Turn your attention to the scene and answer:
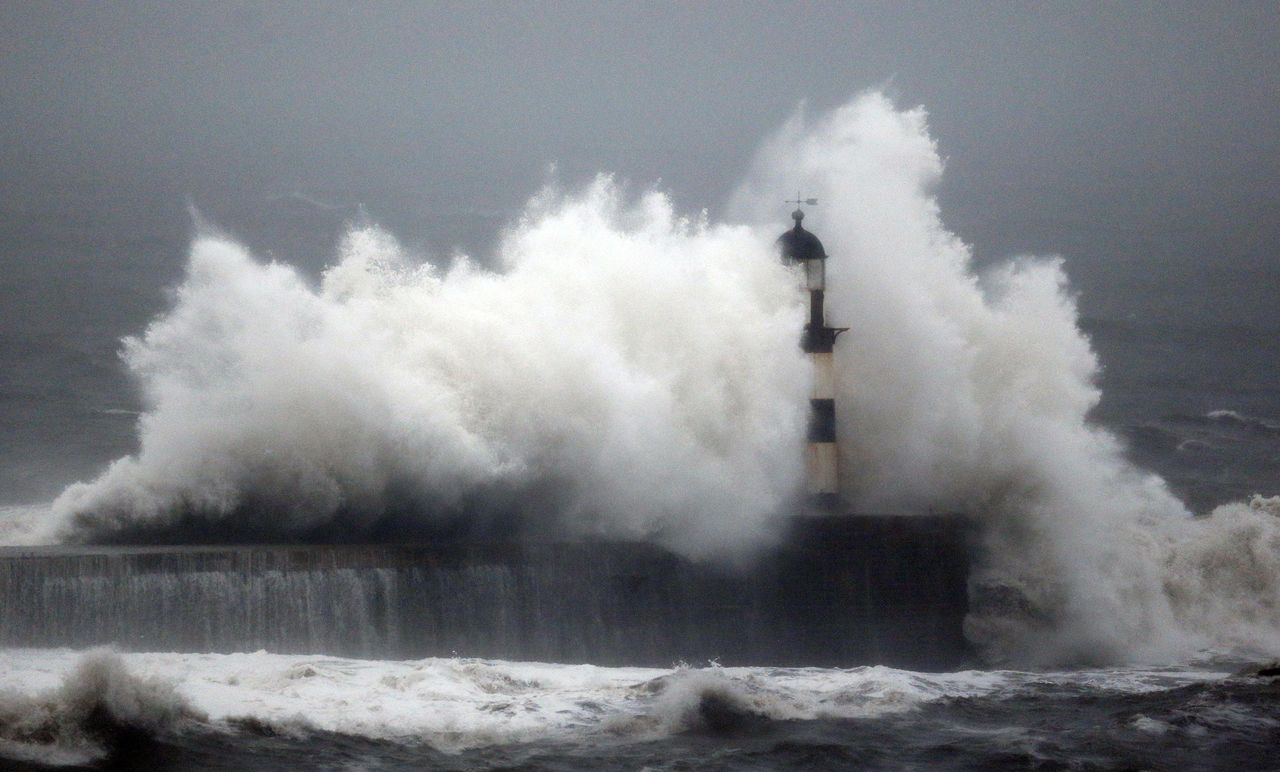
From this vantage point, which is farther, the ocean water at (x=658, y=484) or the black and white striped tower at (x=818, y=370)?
the black and white striped tower at (x=818, y=370)

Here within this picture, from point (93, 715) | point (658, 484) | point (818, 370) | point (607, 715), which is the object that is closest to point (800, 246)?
point (818, 370)

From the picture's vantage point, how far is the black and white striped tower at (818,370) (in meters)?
18.1

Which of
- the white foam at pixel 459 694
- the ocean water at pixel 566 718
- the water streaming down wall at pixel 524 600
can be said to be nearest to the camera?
the ocean water at pixel 566 718

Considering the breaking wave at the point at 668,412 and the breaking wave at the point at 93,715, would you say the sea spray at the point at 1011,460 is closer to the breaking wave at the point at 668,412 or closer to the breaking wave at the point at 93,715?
the breaking wave at the point at 668,412

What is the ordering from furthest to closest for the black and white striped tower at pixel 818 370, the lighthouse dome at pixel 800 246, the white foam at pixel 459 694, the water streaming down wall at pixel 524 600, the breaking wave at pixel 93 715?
the lighthouse dome at pixel 800 246, the black and white striped tower at pixel 818 370, the water streaming down wall at pixel 524 600, the white foam at pixel 459 694, the breaking wave at pixel 93 715

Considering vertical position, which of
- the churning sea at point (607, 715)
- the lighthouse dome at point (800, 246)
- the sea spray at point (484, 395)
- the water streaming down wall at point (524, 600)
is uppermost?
the lighthouse dome at point (800, 246)

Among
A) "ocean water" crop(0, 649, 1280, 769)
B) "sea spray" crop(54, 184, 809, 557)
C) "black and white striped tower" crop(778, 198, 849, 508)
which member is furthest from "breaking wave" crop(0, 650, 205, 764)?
"black and white striped tower" crop(778, 198, 849, 508)

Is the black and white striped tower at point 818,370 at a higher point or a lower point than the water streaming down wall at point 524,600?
higher

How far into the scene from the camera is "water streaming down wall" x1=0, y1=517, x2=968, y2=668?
13.5m

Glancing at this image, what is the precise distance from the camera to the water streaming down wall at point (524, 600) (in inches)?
533

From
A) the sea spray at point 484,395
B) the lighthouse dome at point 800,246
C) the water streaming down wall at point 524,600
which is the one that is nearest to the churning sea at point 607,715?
the water streaming down wall at point 524,600

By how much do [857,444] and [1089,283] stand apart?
1315 inches

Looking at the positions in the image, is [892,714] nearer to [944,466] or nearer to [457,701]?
[457,701]

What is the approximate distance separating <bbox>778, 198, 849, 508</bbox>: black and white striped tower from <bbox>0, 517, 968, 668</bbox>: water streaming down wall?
1232mm
